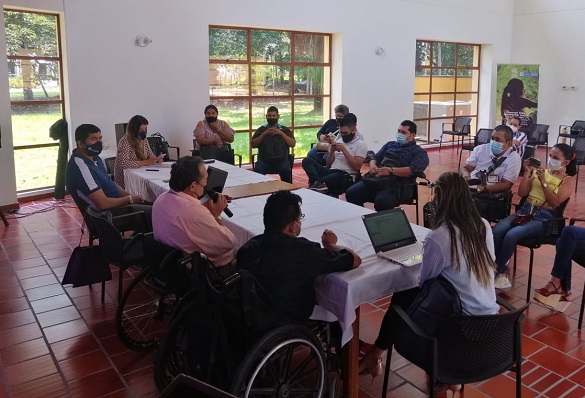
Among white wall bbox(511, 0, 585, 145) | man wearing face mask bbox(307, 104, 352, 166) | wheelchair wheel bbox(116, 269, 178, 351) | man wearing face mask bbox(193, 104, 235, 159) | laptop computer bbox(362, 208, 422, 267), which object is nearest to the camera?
laptop computer bbox(362, 208, 422, 267)

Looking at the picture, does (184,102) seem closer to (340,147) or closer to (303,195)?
(340,147)

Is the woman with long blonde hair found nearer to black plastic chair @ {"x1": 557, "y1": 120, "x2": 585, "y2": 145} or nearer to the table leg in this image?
the table leg

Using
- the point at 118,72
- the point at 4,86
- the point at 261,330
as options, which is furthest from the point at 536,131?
the point at 261,330

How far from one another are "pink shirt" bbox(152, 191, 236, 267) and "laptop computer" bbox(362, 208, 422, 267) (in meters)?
0.74

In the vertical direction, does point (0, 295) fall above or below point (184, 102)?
below

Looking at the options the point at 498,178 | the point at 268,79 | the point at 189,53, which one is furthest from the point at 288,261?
the point at 268,79

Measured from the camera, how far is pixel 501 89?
12.4 m

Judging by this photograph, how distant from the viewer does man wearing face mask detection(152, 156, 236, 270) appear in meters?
2.70

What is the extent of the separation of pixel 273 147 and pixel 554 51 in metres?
8.70

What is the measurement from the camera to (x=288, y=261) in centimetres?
218

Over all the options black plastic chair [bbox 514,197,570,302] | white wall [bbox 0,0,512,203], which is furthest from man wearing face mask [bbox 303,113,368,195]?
white wall [bbox 0,0,512,203]

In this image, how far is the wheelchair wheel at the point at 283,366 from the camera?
2016mm

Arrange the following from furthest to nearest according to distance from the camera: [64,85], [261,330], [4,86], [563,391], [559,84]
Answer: [559,84]
[64,85]
[4,86]
[563,391]
[261,330]

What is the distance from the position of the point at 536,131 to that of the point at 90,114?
28.8ft
